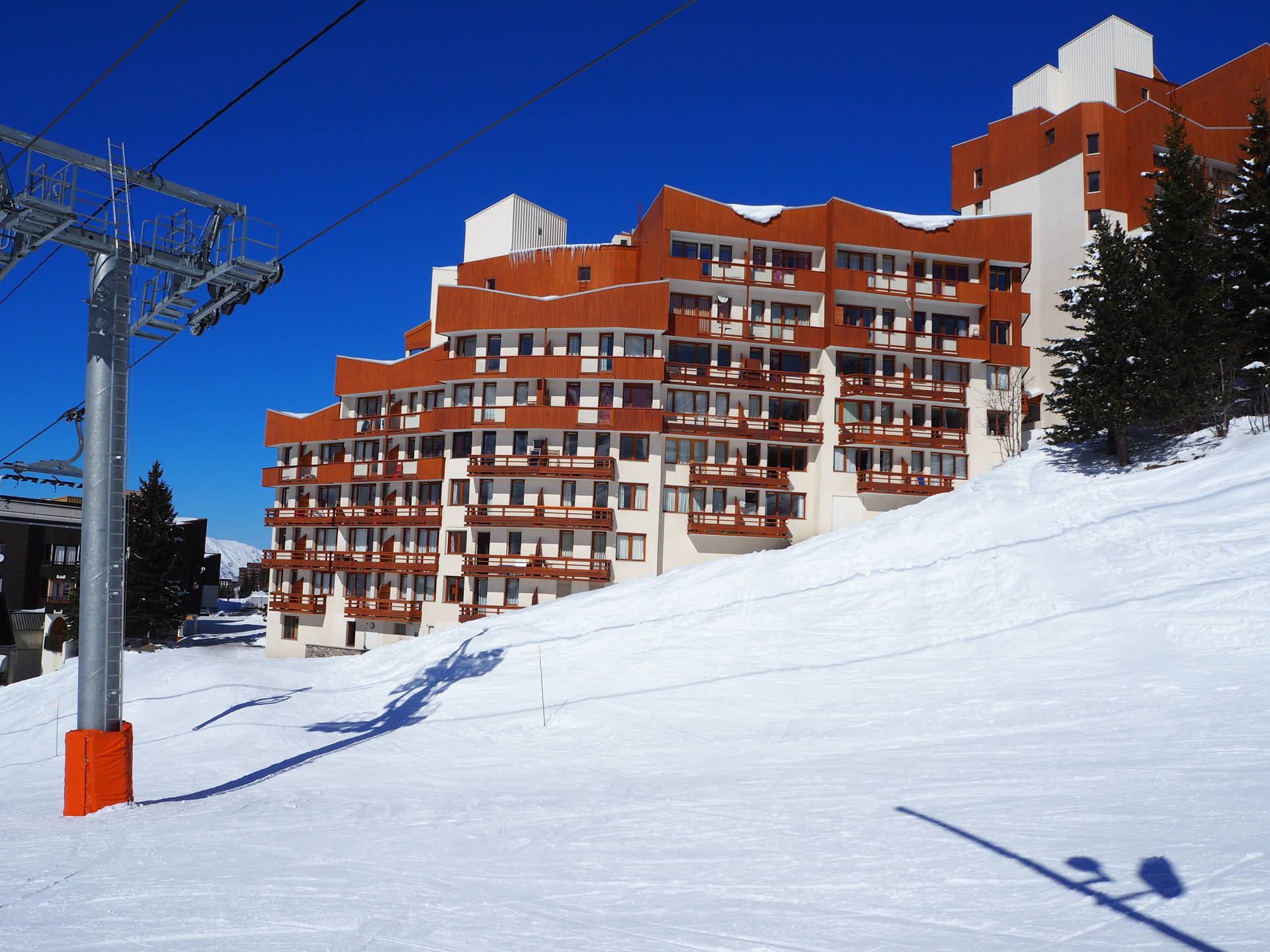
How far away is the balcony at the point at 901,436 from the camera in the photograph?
44781 millimetres

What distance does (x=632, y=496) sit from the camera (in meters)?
43.2

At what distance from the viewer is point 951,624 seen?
23281 mm

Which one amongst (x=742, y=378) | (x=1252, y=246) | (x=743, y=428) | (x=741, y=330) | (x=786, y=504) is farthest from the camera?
(x=786, y=504)

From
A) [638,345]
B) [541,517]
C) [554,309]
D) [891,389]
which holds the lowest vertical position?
[541,517]

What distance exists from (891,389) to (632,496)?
14809 millimetres

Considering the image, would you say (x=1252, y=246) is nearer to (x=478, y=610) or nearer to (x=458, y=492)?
(x=458, y=492)

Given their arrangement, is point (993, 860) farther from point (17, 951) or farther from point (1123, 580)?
point (1123, 580)

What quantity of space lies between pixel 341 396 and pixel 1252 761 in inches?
1921

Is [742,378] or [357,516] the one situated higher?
[742,378]

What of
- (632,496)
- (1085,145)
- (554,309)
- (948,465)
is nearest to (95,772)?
(632,496)

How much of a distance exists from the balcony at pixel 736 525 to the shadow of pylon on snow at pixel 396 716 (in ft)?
50.8

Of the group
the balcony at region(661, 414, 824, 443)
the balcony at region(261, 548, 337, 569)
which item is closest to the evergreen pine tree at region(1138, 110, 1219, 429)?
the balcony at region(661, 414, 824, 443)

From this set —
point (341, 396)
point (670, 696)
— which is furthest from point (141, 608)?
point (670, 696)

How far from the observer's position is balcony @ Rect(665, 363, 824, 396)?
4419 cm
